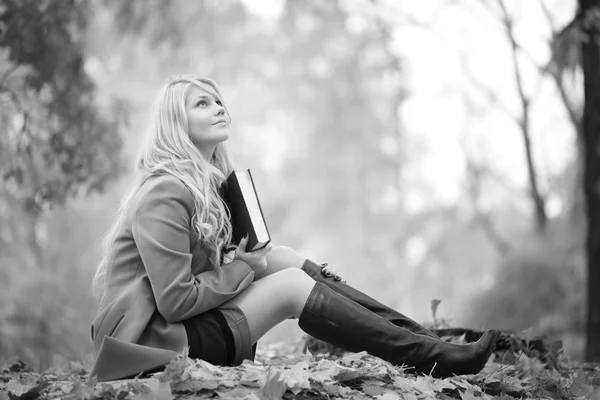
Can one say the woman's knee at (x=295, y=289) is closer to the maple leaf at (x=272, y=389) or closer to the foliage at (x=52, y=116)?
the maple leaf at (x=272, y=389)

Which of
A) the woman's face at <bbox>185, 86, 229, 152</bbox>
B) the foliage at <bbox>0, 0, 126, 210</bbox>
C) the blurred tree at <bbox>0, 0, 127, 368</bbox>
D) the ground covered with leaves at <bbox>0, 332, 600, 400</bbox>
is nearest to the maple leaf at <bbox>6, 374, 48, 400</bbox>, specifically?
the ground covered with leaves at <bbox>0, 332, 600, 400</bbox>

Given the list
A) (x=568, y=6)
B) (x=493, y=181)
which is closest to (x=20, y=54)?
(x=568, y=6)

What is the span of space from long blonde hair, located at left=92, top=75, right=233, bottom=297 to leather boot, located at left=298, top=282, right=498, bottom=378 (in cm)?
42

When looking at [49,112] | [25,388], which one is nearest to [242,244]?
[25,388]

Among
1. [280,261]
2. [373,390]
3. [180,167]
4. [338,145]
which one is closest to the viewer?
[373,390]

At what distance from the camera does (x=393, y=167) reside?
1898 centimetres

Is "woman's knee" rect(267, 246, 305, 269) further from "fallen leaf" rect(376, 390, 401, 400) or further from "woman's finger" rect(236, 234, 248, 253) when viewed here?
"fallen leaf" rect(376, 390, 401, 400)

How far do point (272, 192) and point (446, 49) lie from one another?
10.8 meters

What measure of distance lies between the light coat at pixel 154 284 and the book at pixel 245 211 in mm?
120

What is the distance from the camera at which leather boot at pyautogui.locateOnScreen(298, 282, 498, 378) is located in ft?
8.77

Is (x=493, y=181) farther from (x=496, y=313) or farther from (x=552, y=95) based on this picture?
(x=496, y=313)

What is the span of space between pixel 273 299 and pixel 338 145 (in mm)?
16935

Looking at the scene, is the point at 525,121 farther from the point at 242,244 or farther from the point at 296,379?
the point at 296,379

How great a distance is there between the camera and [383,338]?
8.83 feet
